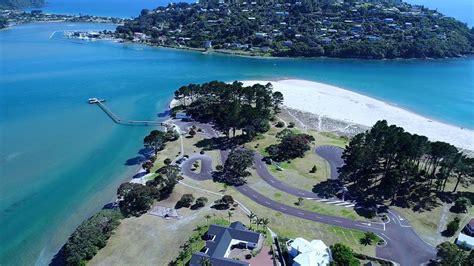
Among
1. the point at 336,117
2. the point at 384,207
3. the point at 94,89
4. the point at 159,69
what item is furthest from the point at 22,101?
the point at 384,207

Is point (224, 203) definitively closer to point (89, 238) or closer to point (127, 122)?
point (89, 238)

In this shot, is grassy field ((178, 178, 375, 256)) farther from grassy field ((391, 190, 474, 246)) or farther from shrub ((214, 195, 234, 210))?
grassy field ((391, 190, 474, 246))

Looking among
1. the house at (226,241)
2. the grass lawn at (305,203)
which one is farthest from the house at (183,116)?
the house at (226,241)

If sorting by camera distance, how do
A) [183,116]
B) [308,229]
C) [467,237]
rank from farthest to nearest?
1. [183,116]
2. [308,229]
3. [467,237]

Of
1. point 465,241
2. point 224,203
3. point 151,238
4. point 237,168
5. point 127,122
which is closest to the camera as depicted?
point 465,241

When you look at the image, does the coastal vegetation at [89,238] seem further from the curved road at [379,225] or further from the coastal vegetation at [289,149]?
the coastal vegetation at [289,149]

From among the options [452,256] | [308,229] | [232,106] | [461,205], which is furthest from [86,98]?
[452,256]
